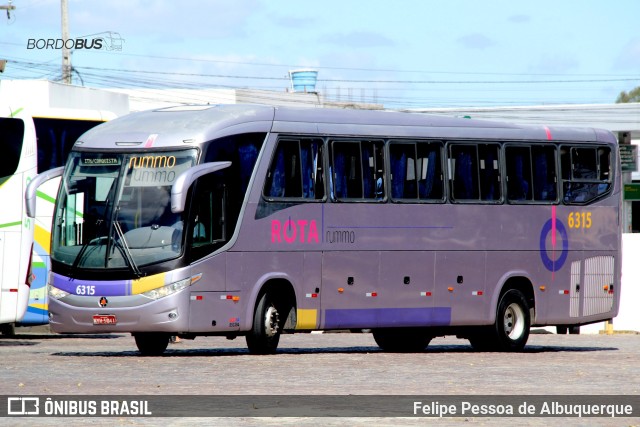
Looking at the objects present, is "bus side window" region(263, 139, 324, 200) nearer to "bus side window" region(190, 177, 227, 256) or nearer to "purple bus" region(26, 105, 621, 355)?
"purple bus" region(26, 105, 621, 355)

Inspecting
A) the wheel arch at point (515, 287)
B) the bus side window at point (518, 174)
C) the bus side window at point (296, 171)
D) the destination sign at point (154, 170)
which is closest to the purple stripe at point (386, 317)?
the wheel arch at point (515, 287)

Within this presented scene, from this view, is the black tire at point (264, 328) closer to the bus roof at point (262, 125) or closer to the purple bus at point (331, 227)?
the purple bus at point (331, 227)

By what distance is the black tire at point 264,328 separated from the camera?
2172 cm

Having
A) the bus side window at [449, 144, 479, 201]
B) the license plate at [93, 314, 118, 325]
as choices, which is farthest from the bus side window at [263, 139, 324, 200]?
the license plate at [93, 314, 118, 325]

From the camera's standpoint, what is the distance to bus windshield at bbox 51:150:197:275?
20.9 metres

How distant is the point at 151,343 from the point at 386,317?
145 inches

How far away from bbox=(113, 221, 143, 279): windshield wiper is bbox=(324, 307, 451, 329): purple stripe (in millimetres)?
3300

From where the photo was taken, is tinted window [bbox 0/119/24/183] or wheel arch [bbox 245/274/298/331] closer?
wheel arch [bbox 245/274/298/331]

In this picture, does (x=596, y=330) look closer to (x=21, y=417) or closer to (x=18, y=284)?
(x=18, y=284)

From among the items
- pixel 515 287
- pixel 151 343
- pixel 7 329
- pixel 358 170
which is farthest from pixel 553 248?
pixel 7 329

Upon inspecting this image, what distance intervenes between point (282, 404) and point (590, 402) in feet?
9.65

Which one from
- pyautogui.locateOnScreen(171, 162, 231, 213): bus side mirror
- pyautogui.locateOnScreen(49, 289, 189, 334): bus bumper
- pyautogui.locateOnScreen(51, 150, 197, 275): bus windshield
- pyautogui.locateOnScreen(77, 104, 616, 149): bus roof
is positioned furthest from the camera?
pyautogui.locateOnScreen(77, 104, 616, 149): bus roof

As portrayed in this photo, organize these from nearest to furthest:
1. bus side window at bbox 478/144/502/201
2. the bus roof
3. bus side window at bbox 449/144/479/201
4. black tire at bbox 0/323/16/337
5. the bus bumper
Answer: the bus bumper
the bus roof
bus side window at bbox 449/144/479/201
bus side window at bbox 478/144/502/201
black tire at bbox 0/323/16/337

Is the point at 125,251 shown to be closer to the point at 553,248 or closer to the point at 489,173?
the point at 489,173
